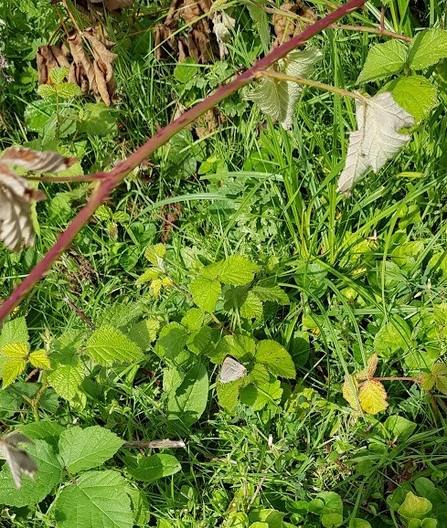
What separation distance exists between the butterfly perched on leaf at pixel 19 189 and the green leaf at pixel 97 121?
5.07 ft

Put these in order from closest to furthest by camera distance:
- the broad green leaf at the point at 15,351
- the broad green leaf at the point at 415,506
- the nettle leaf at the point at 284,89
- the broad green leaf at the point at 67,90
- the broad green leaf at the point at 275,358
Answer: the nettle leaf at the point at 284,89 → the broad green leaf at the point at 415,506 → the broad green leaf at the point at 15,351 → the broad green leaf at the point at 275,358 → the broad green leaf at the point at 67,90

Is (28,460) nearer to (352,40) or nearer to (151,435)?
(151,435)

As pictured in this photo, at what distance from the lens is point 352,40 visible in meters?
2.02

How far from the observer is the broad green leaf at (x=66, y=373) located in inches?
60.6

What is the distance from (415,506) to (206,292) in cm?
65

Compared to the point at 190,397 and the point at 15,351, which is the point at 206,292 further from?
the point at 15,351

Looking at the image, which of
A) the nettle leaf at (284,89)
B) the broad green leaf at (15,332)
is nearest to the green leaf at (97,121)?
the broad green leaf at (15,332)

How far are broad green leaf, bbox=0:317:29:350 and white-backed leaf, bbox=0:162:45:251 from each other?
1.05 m

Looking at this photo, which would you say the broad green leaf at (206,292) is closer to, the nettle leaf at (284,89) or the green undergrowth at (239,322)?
the green undergrowth at (239,322)

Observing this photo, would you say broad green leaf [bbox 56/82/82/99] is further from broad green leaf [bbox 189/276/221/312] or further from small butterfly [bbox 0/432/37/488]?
small butterfly [bbox 0/432/37/488]

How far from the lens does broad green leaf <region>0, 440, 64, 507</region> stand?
4.91 ft

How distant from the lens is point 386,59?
136 centimetres

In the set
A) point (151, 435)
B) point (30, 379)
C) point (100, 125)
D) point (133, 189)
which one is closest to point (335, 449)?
point (151, 435)

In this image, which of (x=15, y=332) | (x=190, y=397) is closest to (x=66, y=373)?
(x=15, y=332)
